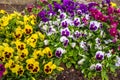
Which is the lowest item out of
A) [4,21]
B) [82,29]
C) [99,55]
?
[99,55]

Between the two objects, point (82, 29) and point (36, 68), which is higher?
point (82, 29)

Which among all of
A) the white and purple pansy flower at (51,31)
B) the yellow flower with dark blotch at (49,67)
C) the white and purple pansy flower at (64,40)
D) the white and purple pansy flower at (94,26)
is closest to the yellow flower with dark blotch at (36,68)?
the yellow flower with dark blotch at (49,67)

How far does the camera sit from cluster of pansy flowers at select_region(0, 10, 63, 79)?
527cm

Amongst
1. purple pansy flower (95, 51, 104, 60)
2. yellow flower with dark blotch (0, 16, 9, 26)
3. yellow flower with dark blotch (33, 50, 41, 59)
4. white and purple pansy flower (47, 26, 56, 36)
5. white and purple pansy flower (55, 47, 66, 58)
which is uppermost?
yellow flower with dark blotch (0, 16, 9, 26)

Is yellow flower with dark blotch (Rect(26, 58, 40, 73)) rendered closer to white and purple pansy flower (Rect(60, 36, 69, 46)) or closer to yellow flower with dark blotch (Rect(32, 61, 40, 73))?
yellow flower with dark blotch (Rect(32, 61, 40, 73))

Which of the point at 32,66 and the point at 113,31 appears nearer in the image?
the point at 32,66

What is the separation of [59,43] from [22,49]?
57cm

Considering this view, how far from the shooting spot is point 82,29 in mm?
6055

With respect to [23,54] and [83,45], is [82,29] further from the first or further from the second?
[23,54]

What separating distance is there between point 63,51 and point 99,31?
760 millimetres

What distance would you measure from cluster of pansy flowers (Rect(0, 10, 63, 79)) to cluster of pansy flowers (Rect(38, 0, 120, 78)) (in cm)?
17

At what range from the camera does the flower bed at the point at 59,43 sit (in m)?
5.36

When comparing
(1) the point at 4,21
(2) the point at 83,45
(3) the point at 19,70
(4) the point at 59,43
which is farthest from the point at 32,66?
(1) the point at 4,21

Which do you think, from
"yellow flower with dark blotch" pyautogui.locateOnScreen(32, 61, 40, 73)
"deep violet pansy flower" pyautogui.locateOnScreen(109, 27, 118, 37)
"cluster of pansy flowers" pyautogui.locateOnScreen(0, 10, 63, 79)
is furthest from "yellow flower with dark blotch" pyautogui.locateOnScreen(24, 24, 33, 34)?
"deep violet pansy flower" pyautogui.locateOnScreen(109, 27, 118, 37)
